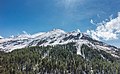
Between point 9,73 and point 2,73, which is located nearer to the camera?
point 2,73

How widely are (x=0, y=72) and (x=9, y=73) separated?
41.1 ft

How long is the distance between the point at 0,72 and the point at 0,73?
17.0 ft

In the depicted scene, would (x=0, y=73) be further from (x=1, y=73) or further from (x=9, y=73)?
(x=9, y=73)

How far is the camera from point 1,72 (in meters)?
185

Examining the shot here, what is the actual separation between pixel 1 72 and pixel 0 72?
2.80ft

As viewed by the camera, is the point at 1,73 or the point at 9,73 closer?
the point at 1,73

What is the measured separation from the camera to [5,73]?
184 meters

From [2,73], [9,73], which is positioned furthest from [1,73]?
[9,73]

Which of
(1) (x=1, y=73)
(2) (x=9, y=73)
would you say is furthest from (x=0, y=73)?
(2) (x=9, y=73)

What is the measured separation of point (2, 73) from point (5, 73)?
5.43 m

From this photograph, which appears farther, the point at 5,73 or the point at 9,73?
the point at 9,73

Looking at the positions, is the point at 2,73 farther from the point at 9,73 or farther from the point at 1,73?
the point at 9,73

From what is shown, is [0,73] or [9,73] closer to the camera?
[0,73]

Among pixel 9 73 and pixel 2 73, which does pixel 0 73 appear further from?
pixel 9 73
